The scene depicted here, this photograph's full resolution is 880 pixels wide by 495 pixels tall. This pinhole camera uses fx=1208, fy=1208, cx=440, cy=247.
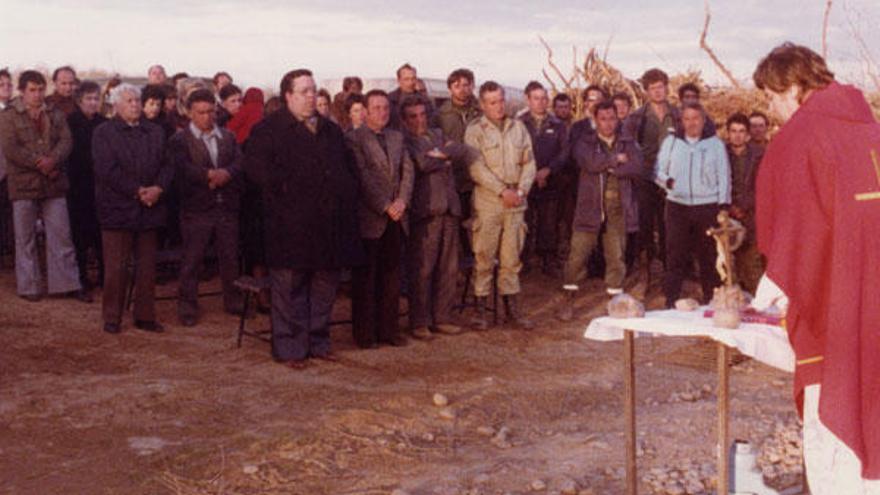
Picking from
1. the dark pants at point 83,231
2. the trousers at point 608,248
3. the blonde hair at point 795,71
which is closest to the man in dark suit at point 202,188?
the dark pants at point 83,231

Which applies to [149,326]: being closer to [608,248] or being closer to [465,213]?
[465,213]

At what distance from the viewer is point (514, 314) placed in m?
10.2

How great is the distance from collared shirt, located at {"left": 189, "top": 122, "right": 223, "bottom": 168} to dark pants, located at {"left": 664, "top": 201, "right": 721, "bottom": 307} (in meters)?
3.75

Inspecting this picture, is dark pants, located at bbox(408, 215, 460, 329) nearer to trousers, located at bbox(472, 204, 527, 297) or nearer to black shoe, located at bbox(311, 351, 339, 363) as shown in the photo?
trousers, located at bbox(472, 204, 527, 297)

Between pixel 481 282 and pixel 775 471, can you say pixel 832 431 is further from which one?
pixel 481 282

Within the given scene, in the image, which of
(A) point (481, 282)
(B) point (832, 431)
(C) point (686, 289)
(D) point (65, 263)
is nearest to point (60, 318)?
(D) point (65, 263)

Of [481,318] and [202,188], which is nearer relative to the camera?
[202,188]

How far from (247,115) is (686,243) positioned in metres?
4.11

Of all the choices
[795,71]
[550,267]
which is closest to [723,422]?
[795,71]

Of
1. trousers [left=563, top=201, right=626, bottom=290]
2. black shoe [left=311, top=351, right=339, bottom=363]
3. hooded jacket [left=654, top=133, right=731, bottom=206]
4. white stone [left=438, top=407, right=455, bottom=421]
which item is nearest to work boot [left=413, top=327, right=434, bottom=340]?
black shoe [left=311, top=351, right=339, bottom=363]

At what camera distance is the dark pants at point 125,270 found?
930 cm

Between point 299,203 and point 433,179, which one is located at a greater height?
point 433,179

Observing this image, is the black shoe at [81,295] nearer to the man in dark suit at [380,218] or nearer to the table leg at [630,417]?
the man in dark suit at [380,218]

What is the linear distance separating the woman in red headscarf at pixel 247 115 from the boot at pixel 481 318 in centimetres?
266
